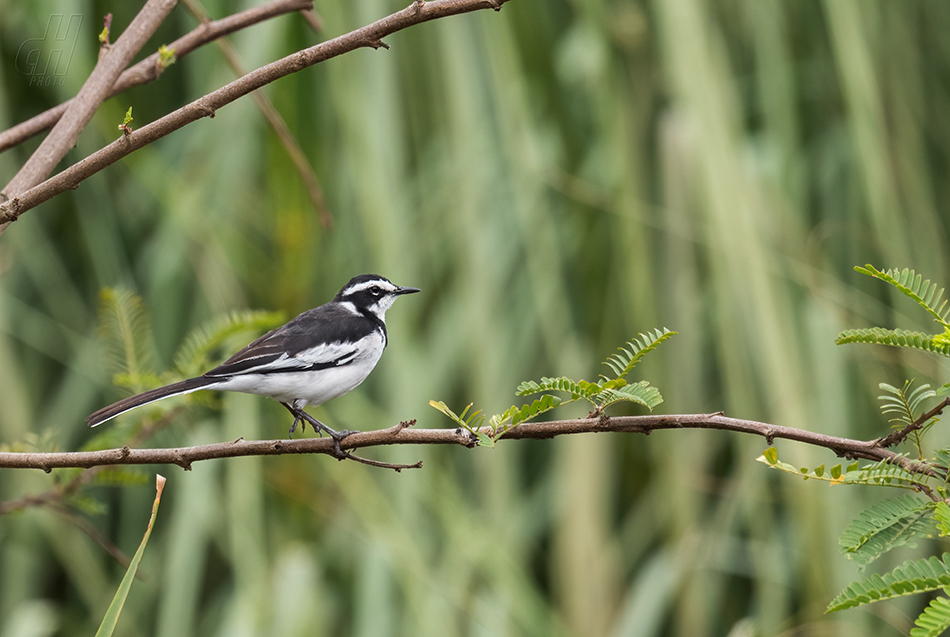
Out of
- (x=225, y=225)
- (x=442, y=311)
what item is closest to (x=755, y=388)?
(x=442, y=311)

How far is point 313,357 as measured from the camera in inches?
75.1

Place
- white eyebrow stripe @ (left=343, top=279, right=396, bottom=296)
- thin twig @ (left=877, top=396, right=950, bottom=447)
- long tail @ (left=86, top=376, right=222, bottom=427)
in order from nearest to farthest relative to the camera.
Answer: thin twig @ (left=877, top=396, right=950, bottom=447), long tail @ (left=86, top=376, right=222, bottom=427), white eyebrow stripe @ (left=343, top=279, right=396, bottom=296)

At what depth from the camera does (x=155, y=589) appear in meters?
2.62

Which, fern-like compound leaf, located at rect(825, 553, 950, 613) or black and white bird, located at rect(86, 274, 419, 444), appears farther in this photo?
black and white bird, located at rect(86, 274, 419, 444)

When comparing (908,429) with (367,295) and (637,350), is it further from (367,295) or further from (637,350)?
(367,295)

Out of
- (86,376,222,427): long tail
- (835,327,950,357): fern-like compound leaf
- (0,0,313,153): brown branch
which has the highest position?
(0,0,313,153): brown branch

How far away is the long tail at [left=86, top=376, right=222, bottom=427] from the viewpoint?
1.24m

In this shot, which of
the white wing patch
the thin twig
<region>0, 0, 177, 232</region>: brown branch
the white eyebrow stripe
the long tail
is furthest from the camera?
the white eyebrow stripe

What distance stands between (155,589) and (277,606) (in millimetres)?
561

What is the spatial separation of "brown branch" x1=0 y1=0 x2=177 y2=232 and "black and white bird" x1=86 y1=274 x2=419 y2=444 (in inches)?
19.7

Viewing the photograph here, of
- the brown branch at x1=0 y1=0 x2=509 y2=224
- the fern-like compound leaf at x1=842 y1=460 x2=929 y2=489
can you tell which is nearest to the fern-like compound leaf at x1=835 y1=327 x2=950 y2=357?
the fern-like compound leaf at x1=842 y1=460 x2=929 y2=489

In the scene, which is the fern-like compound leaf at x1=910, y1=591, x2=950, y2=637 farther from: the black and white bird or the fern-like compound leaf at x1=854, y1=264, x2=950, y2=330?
the black and white bird

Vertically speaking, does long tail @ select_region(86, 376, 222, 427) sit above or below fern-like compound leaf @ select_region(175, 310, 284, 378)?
below

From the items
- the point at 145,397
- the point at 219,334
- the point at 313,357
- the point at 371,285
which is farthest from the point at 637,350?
the point at 371,285
